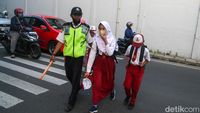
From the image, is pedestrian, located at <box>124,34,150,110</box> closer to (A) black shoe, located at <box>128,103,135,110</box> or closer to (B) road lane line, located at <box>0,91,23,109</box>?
(A) black shoe, located at <box>128,103,135,110</box>

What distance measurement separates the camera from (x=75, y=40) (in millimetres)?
5184

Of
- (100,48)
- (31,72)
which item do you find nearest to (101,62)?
(100,48)

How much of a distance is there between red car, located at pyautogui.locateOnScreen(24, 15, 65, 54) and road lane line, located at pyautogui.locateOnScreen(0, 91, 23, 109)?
5.32 meters

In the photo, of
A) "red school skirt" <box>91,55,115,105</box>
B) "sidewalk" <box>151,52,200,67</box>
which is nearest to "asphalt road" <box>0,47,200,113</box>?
"red school skirt" <box>91,55,115,105</box>

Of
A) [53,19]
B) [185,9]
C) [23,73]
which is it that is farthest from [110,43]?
[185,9]

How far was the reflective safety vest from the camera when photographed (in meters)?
5.19

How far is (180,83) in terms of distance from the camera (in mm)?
7969

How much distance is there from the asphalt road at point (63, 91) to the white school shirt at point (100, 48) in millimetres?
991

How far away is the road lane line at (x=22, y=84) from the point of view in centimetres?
632

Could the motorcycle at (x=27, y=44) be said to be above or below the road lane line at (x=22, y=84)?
above

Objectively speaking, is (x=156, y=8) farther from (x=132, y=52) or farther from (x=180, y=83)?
(x=132, y=52)

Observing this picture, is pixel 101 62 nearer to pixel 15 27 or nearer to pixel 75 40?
pixel 75 40

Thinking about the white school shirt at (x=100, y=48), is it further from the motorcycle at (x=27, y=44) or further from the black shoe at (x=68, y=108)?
the motorcycle at (x=27, y=44)

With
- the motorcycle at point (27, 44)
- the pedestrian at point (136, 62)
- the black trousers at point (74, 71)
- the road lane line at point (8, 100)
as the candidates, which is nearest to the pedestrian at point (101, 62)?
the black trousers at point (74, 71)
